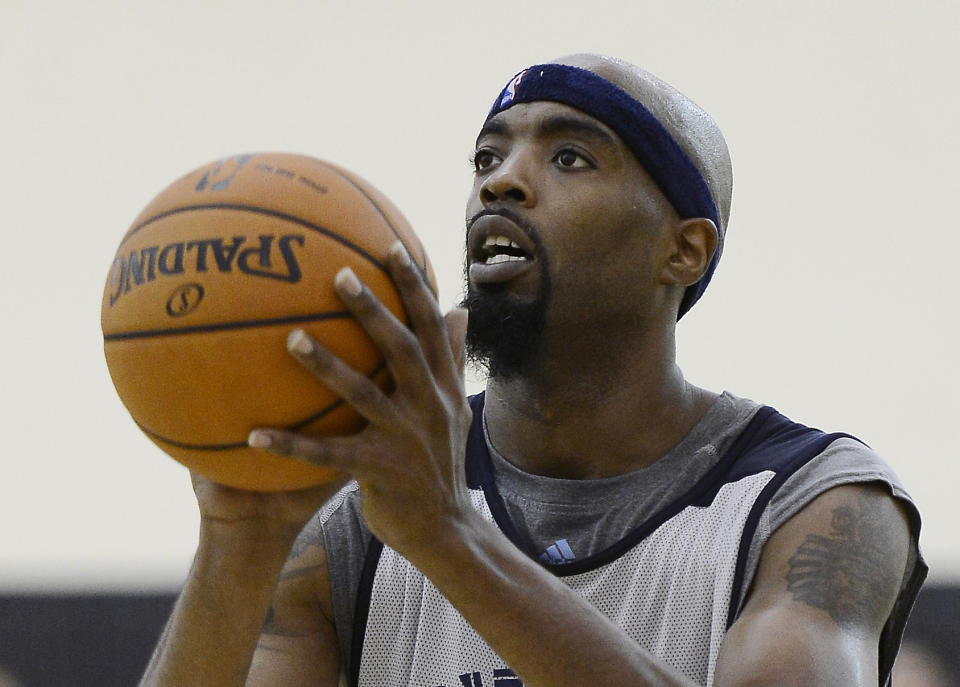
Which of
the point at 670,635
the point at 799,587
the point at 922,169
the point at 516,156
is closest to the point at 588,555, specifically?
the point at 670,635

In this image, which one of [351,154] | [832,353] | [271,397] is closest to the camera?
[271,397]

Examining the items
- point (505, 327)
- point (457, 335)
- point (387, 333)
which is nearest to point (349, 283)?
point (387, 333)

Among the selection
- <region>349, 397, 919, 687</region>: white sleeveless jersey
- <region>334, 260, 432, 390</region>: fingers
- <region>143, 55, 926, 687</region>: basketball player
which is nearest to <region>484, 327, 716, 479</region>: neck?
<region>143, 55, 926, 687</region>: basketball player

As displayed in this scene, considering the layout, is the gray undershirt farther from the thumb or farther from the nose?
the thumb

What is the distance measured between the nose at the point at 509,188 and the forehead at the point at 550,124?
0.14 meters

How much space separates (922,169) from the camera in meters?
6.43

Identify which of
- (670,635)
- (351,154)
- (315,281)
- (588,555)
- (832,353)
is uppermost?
(351,154)

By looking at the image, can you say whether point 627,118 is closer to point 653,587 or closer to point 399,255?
point 653,587

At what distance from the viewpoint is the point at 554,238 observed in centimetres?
268

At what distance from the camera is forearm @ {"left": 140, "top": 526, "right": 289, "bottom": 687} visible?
7.14ft

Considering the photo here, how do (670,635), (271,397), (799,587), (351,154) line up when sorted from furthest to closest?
(351,154) → (670,635) → (799,587) → (271,397)

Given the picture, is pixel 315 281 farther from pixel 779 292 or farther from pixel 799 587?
pixel 779 292

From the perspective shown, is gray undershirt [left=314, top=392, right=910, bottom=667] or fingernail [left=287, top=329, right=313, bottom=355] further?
gray undershirt [left=314, top=392, right=910, bottom=667]

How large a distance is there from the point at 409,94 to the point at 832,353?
8.36 feet
